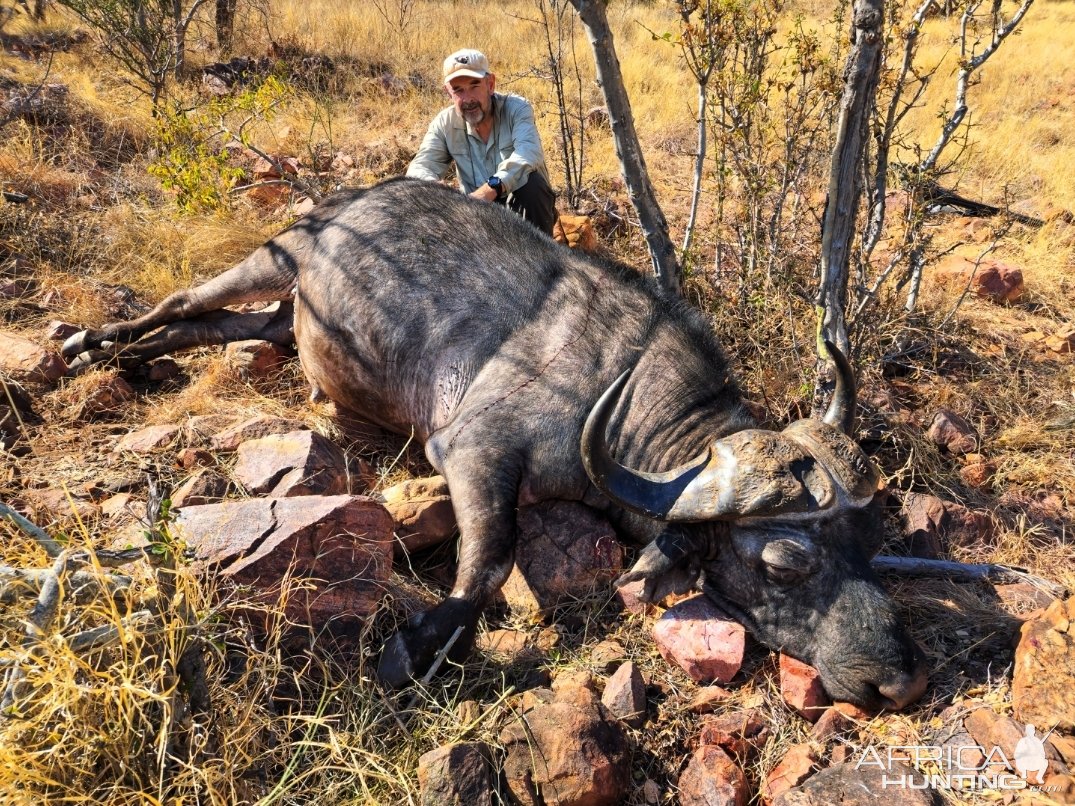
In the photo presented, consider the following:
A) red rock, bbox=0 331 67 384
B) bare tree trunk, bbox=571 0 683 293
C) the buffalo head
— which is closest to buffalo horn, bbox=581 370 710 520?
the buffalo head

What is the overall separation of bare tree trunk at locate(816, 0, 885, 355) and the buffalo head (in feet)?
2.42

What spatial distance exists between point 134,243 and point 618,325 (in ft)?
16.0

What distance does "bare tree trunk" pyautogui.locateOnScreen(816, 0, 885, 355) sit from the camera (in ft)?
12.0

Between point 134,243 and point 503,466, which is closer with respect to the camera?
point 503,466

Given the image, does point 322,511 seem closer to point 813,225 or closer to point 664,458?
point 664,458

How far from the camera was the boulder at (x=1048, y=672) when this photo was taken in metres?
2.79

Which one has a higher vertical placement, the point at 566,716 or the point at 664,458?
the point at 664,458

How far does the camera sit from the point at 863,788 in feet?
8.53

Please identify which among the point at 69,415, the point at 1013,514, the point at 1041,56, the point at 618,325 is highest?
the point at 1041,56

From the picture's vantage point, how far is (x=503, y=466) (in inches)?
157

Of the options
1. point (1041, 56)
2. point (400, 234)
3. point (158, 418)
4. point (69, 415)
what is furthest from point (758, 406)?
point (1041, 56)

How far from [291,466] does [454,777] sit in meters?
2.02

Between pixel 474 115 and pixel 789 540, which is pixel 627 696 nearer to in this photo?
pixel 789 540

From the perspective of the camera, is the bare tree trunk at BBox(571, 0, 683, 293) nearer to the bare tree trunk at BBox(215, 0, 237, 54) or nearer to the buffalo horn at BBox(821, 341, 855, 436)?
the buffalo horn at BBox(821, 341, 855, 436)
